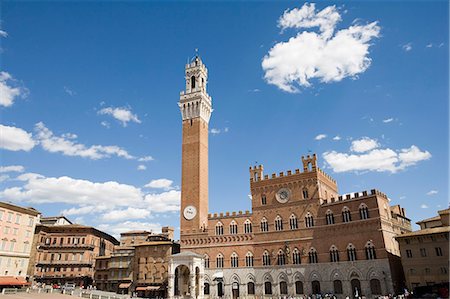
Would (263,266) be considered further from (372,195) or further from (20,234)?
(20,234)

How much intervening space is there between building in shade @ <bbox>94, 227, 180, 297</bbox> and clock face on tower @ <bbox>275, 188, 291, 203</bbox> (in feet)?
65.9

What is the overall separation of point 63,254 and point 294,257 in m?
42.9

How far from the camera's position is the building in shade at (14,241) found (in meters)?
46.2

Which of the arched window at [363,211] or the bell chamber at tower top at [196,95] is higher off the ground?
the bell chamber at tower top at [196,95]

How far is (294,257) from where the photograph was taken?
4912cm

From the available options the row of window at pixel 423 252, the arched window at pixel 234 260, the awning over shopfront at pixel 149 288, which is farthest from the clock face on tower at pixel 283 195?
the awning over shopfront at pixel 149 288

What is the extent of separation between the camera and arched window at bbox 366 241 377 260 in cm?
4240

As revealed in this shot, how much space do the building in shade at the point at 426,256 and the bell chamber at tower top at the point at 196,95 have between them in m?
39.8

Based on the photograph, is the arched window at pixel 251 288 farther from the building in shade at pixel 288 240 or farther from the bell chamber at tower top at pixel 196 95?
the bell chamber at tower top at pixel 196 95

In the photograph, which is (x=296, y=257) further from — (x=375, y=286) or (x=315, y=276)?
(x=375, y=286)

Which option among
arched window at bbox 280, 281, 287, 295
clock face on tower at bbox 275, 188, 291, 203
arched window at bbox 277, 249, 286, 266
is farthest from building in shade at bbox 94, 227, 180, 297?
clock face on tower at bbox 275, 188, 291, 203

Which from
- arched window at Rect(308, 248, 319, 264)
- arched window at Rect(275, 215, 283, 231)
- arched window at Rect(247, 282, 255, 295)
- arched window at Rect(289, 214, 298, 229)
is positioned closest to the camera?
arched window at Rect(308, 248, 319, 264)

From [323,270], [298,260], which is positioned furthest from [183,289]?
[323,270]

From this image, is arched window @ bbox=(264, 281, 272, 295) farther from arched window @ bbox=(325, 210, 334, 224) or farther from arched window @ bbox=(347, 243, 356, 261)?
arched window @ bbox=(325, 210, 334, 224)
